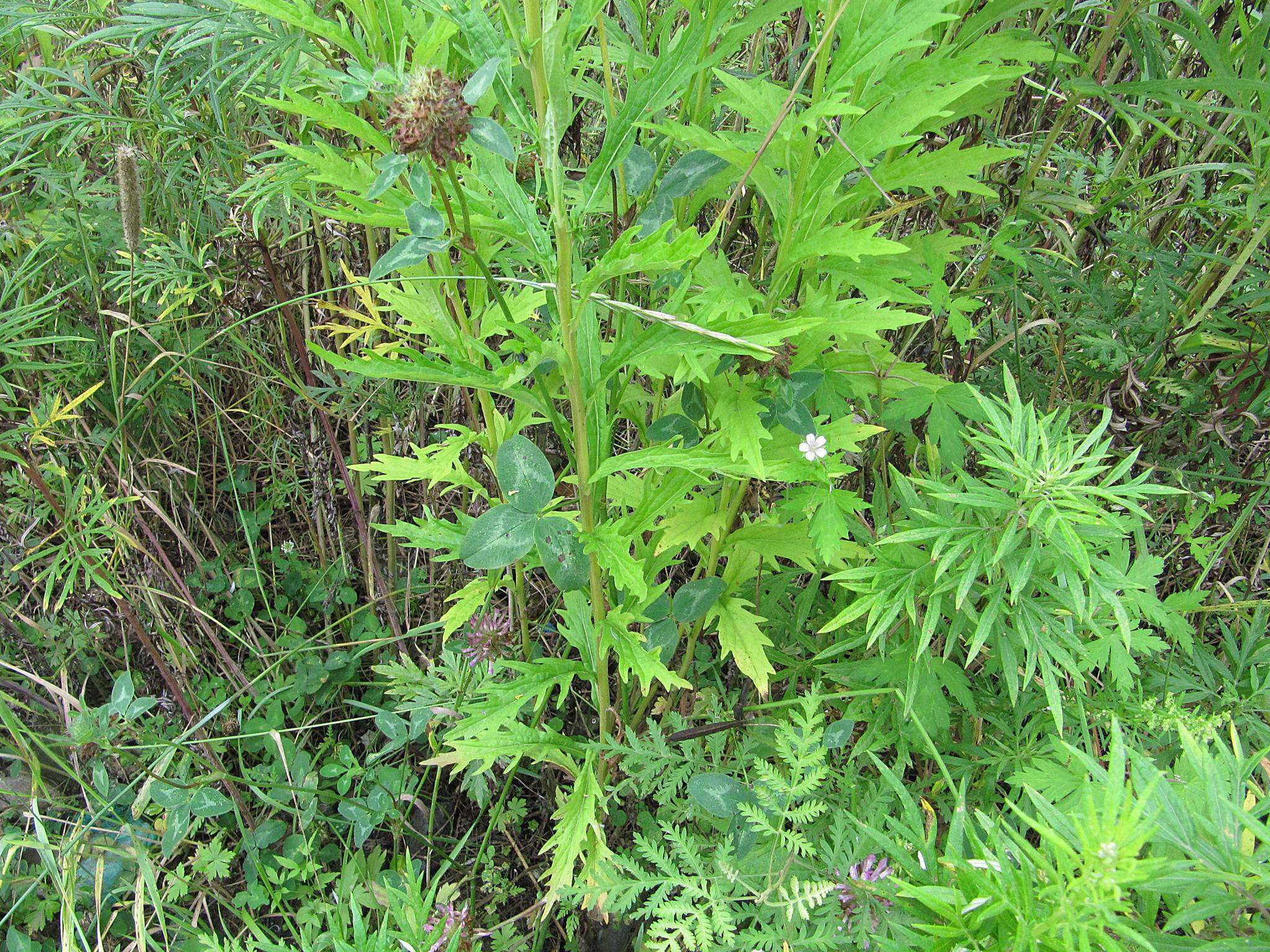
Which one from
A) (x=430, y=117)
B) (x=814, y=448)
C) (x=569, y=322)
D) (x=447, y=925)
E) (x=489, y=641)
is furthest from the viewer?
(x=489, y=641)

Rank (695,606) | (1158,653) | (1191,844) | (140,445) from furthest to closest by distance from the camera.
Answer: (140,445), (1158,653), (695,606), (1191,844)

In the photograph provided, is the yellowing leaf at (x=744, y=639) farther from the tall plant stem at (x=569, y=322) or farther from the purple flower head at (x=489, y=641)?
the purple flower head at (x=489, y=641)

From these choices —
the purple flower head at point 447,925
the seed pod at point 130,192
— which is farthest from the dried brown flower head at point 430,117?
the purple flower head at point 447,925

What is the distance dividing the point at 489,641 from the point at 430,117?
1060mm

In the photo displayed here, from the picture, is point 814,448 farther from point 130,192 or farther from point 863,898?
point 130,192

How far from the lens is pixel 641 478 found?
1.70 meters

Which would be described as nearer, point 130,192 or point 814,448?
point 814,448

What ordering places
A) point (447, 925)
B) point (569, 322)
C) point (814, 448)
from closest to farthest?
point (569, 322) → point (814, 448) → point (447, 925)

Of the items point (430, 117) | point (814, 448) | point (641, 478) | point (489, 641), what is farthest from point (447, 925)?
point (430, 117)

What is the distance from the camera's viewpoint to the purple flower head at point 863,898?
117 cm

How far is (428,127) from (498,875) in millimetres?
1543

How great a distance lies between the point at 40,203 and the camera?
7.78ft

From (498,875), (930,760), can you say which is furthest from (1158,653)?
(498,875)

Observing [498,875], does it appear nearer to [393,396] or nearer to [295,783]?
[295,783]
